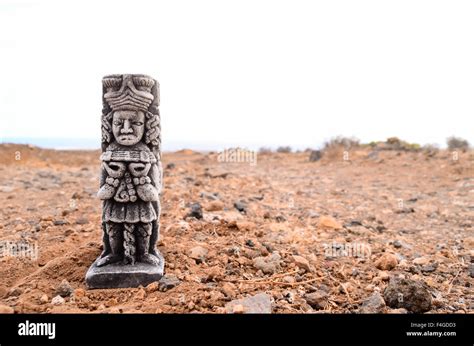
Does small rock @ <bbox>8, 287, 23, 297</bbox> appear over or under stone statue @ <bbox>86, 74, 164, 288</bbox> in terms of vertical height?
under

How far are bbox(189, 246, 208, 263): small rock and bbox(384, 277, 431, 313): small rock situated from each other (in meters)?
2.05

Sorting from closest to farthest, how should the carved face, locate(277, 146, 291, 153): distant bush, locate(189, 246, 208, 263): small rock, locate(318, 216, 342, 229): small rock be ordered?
1. the carved face
2. locate(189, 246, 208, 263): small rock
3. locate(318, 216, 342, 229): small rock
4. locate(277, 146, 291, 153): distant bush

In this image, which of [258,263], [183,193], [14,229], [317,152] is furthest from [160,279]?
[317,152]

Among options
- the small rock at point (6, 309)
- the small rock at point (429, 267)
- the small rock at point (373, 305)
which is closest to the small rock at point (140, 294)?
the small rock at point (6, 309)

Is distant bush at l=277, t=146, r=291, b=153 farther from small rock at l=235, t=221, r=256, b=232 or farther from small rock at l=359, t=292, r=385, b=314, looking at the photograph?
small rock at l=359, t=292, r=385, b=314

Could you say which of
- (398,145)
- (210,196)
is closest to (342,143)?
(398,145)

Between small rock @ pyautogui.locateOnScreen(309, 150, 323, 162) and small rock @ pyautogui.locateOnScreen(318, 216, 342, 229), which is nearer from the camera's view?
small rock @ pyautogui.locateOnScreen(318, 216, 342, 229)

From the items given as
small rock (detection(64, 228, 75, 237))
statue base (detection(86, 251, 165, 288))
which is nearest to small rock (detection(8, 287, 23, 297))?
statue base (detection(86, 251, 165, 288))

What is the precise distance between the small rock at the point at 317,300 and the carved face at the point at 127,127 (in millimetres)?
2350

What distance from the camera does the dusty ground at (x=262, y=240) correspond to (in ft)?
13.9

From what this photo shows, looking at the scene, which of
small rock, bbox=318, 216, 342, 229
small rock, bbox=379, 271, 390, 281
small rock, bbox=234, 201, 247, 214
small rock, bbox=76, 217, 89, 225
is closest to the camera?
small rock, bbox=379, 271, 390, 281

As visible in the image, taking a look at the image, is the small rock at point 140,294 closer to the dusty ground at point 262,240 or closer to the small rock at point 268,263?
the dusty ground at point 262,240

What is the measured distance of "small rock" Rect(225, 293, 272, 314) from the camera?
385 centimetres
